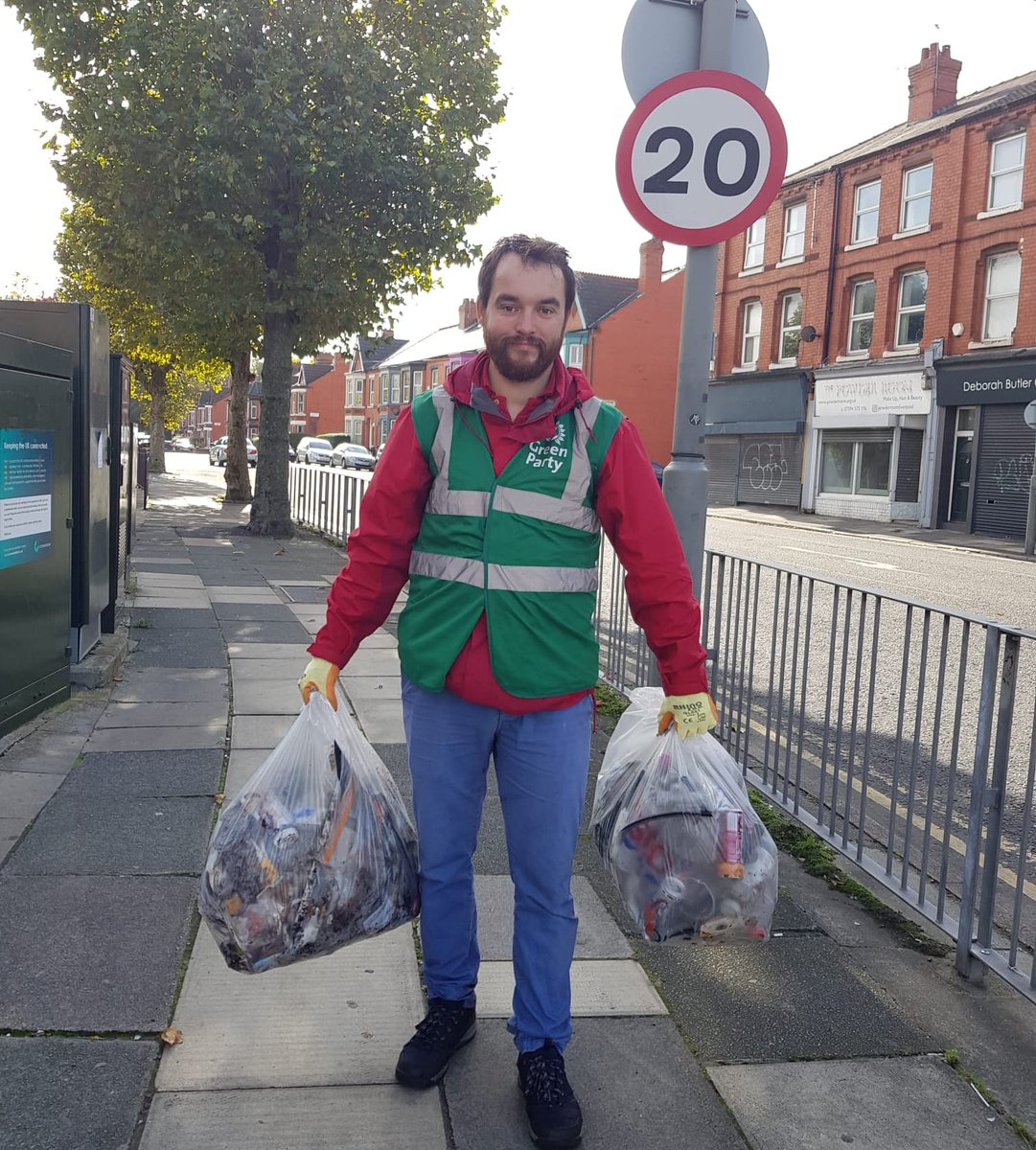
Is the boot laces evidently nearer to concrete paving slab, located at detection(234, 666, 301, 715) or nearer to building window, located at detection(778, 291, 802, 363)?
concrete paving slab, located at detection(234, 666, 301, 715)

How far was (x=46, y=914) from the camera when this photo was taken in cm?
342

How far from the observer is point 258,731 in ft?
18.7

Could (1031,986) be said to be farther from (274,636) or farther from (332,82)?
(332,82)

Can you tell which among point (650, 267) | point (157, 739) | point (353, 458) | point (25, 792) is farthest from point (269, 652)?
point (353, 458)

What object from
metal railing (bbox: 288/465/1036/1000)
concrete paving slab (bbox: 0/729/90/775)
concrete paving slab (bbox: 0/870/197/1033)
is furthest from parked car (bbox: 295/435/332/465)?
concrete paving slab (bbox: 0/870/197/1033)

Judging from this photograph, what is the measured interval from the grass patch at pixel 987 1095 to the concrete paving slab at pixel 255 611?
7295 millimetres

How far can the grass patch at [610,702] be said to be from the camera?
6242 millimetres

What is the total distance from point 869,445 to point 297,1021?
2699 centimetres

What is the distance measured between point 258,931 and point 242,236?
46.8 feet

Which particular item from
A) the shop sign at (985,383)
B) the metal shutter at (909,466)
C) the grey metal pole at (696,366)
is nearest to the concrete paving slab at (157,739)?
the grey metal pole at (696,366)

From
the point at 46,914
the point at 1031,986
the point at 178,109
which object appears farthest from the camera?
the point at 178,109

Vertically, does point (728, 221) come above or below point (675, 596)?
above

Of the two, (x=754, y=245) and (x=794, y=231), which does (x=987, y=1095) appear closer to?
(x=794, y=231)

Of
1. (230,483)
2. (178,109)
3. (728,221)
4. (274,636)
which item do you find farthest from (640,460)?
(230,483)
